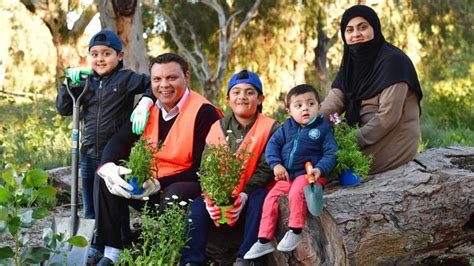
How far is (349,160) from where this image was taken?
14.9ft

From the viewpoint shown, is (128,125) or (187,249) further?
(128,125)

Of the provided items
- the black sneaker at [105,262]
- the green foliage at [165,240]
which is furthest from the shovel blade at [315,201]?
the black sneaker at [105,262]

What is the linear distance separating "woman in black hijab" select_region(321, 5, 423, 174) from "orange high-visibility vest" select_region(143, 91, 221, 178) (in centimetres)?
114

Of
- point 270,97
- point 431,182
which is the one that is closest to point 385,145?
point 431,182

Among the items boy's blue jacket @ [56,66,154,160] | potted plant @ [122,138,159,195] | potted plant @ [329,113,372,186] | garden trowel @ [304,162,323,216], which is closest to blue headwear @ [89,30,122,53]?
boy's blue jacket @ [56,66,154,160]

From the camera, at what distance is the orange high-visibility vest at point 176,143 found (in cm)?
507

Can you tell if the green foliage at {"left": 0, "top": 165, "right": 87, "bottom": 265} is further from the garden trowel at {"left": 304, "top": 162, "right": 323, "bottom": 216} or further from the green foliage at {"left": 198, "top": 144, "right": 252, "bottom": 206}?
the garden trowel at {"left": 304, "top": 162, "right": 323, "bottom": 216}

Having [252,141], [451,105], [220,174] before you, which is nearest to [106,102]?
[252,141]

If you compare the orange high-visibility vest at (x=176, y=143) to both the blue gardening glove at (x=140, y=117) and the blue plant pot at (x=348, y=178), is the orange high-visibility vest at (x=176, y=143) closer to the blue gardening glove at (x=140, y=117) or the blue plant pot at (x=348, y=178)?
the blue gardening glove at (x=140, y=117)

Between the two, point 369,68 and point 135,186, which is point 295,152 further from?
point 135,186

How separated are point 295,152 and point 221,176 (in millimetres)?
488

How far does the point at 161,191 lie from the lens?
500 cm

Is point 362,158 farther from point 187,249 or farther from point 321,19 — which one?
point 321,19

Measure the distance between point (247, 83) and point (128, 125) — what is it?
958 mm
